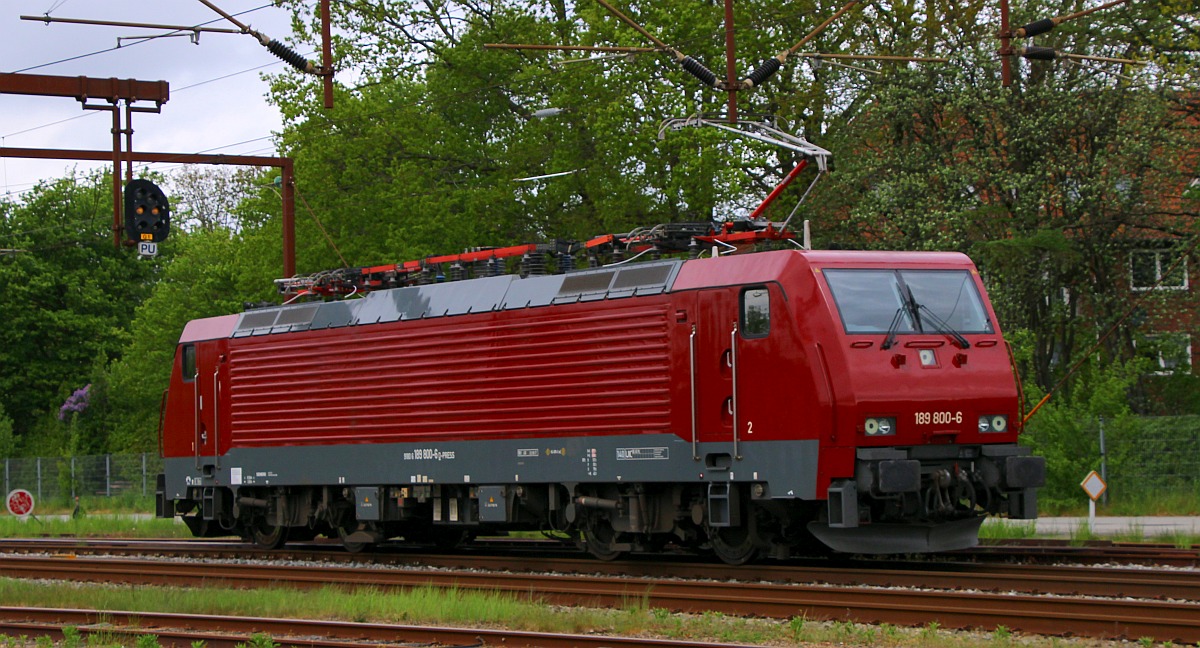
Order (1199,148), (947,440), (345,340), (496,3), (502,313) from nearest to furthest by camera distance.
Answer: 1. (947,440)
2. (502,313)
3. (345,340)
4. (1199,148)
5. (496,3)

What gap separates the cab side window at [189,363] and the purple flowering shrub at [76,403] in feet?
102

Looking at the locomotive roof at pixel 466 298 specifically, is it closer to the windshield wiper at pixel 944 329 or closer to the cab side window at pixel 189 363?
the cab side window at pixel 189 363

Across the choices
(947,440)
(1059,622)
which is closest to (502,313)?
(947,440)

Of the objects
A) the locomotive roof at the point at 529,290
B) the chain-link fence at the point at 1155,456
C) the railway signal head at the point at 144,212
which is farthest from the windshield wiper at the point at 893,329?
the railway signal head at the point at 144,212

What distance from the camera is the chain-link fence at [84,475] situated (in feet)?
133

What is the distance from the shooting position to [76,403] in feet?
173

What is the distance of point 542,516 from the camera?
61.0 feet

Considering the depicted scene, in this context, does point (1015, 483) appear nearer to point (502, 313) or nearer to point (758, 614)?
point (758, 614)

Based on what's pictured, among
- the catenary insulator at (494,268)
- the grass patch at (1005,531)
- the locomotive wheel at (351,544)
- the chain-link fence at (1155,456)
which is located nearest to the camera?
the catenary insulator at (494,268)

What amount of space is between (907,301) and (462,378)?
6.10 m

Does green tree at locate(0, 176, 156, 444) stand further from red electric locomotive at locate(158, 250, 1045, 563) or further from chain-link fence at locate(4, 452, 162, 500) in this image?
red electric locomotive at locate(158, 250, 1045, 563)

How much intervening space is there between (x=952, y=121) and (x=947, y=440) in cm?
1785

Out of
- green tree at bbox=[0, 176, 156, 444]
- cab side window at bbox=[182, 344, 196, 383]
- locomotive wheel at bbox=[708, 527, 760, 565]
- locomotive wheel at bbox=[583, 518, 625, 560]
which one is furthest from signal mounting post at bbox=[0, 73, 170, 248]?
green tree at bbox=[0, 176, 156, 444]

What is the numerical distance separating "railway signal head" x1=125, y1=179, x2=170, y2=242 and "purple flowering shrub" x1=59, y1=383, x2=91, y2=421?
31286mm
